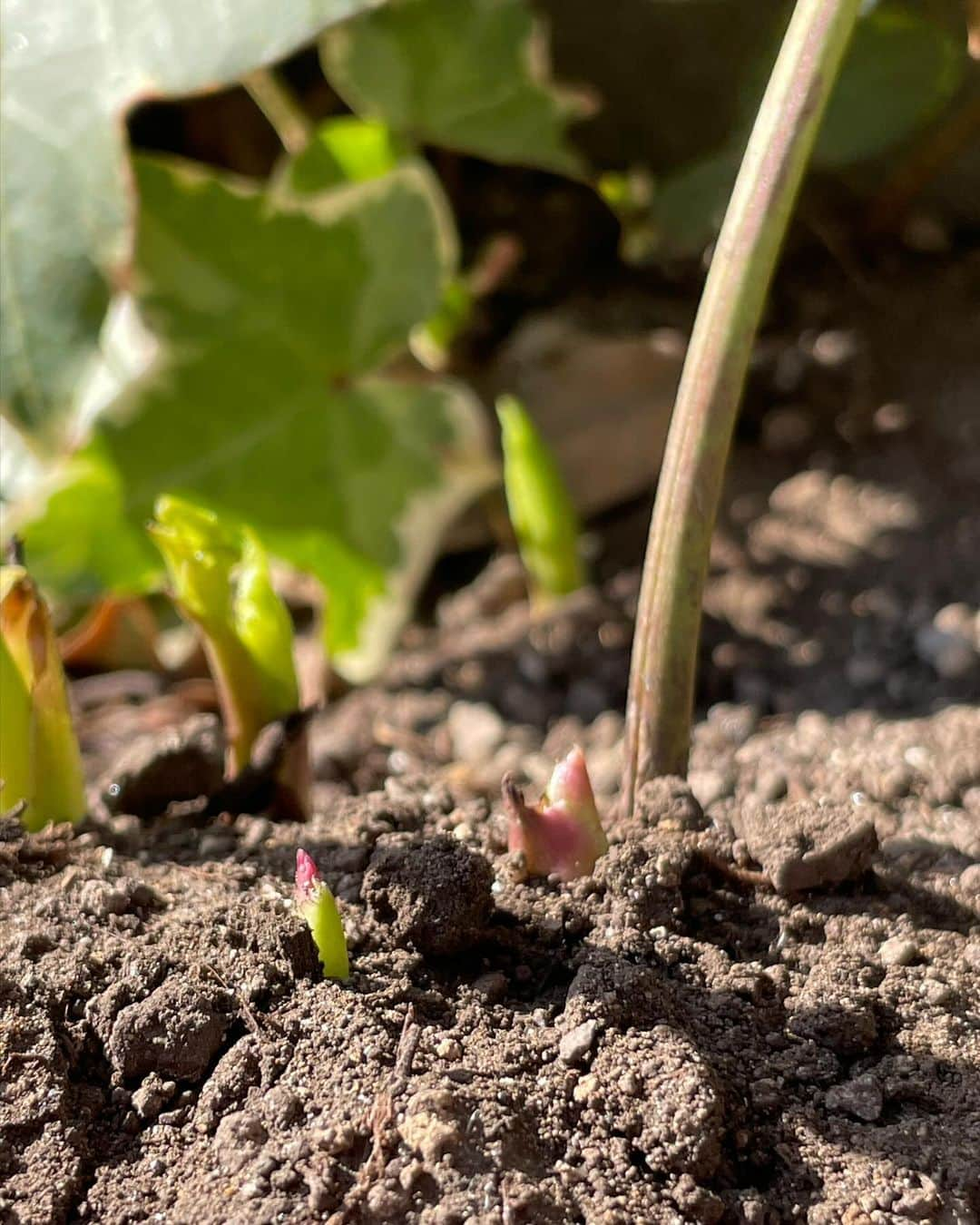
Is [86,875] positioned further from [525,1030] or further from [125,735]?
[125,735]

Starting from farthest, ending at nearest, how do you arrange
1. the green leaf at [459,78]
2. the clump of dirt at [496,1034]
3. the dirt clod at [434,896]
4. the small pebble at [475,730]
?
the green leaf at [459,78]
the small pebble at [475,730]
the dirt clod at [434,896]
the clump of dirt at [496,1034]

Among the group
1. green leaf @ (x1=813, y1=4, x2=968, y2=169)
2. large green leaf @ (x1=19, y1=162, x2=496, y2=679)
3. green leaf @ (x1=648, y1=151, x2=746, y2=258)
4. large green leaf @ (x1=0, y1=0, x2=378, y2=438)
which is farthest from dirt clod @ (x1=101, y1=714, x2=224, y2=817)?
green leaf @ (x1=813, y1=4, x2=968, y2=169)

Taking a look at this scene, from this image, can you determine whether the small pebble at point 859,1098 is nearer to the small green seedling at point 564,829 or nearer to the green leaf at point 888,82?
the small green seedling at point 564,829

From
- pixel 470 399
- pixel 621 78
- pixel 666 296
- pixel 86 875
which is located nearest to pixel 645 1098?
pixel 86 875

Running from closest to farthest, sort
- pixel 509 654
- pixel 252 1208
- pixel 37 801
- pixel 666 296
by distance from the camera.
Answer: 1. pixel 252 1208
2. pixel 37 801
3. pixel 509 654
4. pixel 666 296

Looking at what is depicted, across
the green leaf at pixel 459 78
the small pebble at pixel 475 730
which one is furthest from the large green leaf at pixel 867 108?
the small pebble at pixel 475 730

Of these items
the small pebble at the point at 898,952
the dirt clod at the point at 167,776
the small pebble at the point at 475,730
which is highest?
the small pebble at the point at 475,730
